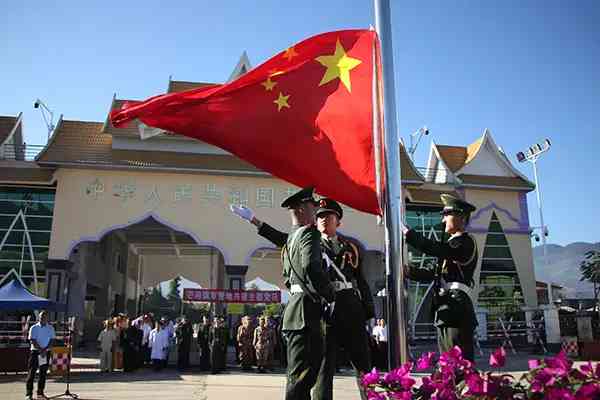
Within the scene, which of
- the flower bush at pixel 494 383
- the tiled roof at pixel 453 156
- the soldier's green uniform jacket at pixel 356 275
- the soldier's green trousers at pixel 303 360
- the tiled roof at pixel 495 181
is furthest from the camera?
the tiled roof at pixel 453 156

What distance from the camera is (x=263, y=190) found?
19.1 meters

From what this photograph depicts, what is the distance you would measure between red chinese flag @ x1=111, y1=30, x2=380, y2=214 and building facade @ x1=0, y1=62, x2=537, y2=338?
518 inches

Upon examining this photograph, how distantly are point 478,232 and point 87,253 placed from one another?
16.1 m

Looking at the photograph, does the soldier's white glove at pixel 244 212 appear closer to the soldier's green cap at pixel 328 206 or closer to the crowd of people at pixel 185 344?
the soldier's green cap at pixel 328 206

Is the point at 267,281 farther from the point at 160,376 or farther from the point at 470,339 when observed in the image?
the point at 470,339

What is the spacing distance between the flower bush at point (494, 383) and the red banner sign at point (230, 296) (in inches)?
541

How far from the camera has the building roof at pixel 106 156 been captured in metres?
17.9

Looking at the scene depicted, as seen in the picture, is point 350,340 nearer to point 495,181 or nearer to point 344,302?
point 344,302

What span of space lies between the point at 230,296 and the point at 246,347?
2708mm

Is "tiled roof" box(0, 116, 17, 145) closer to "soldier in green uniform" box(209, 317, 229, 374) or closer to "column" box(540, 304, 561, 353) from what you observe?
"soldier in green uniform" box(209, 317, 229, 374)

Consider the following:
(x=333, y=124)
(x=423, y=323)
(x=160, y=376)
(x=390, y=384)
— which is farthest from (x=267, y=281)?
(x=390, y=384)

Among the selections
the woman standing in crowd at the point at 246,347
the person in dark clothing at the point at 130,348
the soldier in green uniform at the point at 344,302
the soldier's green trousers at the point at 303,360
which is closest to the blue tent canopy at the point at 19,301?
the person in dark clothing at the point at 130,348

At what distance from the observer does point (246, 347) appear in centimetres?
1372

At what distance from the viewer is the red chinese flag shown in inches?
193
